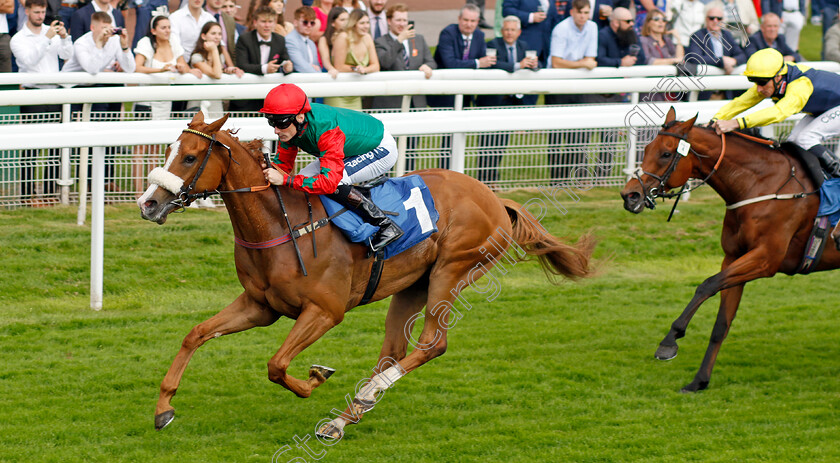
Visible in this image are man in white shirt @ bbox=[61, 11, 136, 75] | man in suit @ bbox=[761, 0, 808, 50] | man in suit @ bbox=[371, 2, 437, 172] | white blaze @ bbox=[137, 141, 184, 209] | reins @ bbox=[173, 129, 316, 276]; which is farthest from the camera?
man in suit @ bbox=[761, 0, 808, 50]

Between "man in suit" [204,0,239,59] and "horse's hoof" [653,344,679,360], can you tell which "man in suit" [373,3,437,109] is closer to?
"man in suit" [204,0,239,59]

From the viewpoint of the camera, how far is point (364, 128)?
198 inches

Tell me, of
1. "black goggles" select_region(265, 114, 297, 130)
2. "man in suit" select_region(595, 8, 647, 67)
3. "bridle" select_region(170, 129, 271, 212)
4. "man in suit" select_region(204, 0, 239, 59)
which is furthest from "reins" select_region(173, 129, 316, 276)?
"man in suit" select_region(595, 8, 647, 67)

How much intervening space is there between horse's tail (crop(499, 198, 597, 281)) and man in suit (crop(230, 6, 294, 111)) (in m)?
3.36

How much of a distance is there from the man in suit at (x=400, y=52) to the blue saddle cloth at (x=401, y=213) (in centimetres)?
349

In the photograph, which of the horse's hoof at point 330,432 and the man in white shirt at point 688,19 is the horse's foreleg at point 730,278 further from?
the man in white shirt at point 688,19

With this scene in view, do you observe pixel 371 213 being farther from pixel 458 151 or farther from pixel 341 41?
pixel 341 41

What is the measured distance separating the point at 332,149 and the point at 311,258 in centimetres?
50

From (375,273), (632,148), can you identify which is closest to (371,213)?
(375,273)

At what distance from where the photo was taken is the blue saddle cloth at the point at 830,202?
5.93 metres

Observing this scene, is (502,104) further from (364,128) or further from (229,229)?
(364,128)

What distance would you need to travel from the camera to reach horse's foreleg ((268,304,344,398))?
4.65 m

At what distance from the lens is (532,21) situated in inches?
415

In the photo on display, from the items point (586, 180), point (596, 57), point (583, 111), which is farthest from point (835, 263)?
point (596, 57)
